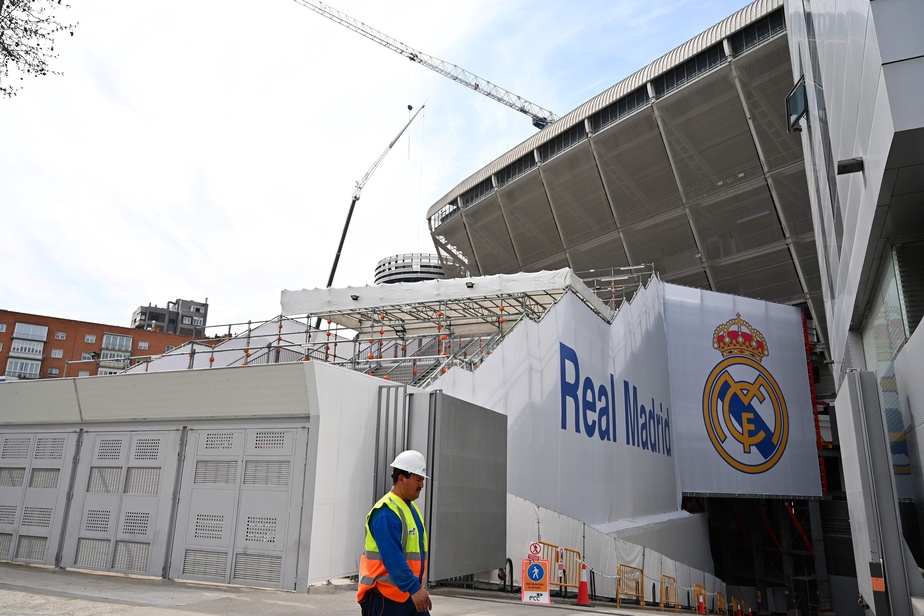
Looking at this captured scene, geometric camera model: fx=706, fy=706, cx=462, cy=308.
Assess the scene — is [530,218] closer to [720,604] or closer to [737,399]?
[737,399]

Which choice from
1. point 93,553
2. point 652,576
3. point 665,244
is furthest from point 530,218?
point 93,553

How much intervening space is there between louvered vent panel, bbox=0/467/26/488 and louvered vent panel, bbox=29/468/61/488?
0.23 metres

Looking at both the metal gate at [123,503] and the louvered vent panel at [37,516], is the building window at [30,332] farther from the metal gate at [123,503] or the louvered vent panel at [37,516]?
the metal gate at [123,503]

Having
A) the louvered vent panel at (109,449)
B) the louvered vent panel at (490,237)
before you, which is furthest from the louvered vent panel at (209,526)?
the louvered vent panel at (490,237)

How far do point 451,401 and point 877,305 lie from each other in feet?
22.4

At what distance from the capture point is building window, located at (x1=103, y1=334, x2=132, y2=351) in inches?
3164

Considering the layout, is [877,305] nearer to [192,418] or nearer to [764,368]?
[192,418]

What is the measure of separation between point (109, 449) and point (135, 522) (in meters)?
1.38

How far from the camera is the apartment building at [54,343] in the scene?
251 ft

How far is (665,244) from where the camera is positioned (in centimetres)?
3750

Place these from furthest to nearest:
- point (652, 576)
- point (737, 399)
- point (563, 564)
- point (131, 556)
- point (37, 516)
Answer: point (737, 399)
point (652, 576)
point (563, 564)
point (37, 516)
point (131, 556)

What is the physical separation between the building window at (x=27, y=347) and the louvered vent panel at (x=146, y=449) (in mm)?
79408

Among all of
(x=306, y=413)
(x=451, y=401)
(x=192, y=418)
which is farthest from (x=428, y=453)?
(x=192, y=418)

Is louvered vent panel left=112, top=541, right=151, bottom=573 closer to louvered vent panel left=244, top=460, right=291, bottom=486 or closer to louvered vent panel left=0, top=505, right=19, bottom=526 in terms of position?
louvered vent panel left=244, top=460, right=291, bottom=486
